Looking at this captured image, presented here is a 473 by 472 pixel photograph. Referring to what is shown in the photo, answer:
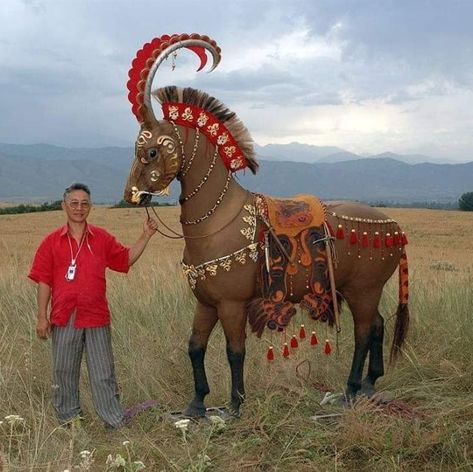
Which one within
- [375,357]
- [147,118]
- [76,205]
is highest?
[147,118]

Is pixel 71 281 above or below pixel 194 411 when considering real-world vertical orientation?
above

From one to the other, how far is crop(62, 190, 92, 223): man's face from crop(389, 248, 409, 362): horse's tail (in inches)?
86.1

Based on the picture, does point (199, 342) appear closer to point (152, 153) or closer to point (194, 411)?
point (194, 411)

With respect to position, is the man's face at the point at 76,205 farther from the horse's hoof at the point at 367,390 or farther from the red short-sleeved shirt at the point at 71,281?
the horse's hoof at the point at 367,390

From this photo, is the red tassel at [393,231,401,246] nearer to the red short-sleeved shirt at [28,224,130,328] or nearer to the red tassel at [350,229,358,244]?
the red tassel at [350,229,358,244]

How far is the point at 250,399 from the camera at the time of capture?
169 inches

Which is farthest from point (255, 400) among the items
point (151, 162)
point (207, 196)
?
point (151, 162)

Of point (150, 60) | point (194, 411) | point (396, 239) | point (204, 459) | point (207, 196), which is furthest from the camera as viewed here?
point (396, 239)

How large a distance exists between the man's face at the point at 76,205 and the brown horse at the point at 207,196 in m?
0.38

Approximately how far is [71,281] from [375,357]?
85.2 inches

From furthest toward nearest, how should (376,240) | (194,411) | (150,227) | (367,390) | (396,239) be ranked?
1. (367,390)
2. (396,239)
3. (376,240)
4. (194,411)
5. (150,227)

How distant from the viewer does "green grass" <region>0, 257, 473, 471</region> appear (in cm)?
346

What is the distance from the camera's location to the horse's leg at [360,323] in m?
4.29

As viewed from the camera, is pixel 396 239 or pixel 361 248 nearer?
pixel 361 248
